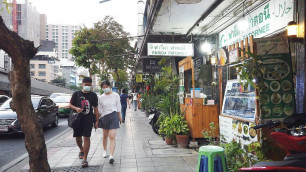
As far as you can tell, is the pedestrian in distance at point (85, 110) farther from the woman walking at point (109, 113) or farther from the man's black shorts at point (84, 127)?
the woman walking at point (109, 113)

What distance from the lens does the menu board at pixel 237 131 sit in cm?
416

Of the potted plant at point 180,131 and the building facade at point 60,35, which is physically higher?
the building facade at point 60,35

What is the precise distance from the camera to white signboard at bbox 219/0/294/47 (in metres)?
5.21

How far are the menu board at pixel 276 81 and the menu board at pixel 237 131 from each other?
14.1 inches

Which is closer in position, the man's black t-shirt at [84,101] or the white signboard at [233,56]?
the white signboard at [233,56]

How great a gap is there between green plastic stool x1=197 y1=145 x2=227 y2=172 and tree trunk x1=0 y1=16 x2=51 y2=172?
8.09ft

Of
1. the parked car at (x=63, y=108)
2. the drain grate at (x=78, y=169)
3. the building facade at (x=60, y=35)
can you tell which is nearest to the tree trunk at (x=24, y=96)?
the drain grate at (x=78, y=169)

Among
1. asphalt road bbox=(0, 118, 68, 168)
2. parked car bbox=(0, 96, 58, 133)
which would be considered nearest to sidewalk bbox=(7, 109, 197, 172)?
asphalt road bbox=(0, 118, 68, 168)

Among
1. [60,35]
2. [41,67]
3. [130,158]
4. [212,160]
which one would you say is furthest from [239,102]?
[60,35]

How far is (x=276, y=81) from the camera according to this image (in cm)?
409

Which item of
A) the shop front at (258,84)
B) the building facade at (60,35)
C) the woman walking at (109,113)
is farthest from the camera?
the building facade at (60,35)

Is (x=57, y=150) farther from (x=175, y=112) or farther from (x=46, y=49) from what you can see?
(x=46, y=49)

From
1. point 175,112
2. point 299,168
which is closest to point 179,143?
point 175,112

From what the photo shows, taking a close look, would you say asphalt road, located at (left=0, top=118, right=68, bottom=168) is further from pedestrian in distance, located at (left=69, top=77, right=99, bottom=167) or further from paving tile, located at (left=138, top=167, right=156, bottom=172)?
paving tile, located at (left=138, top=167, right=156, bottom=172)
